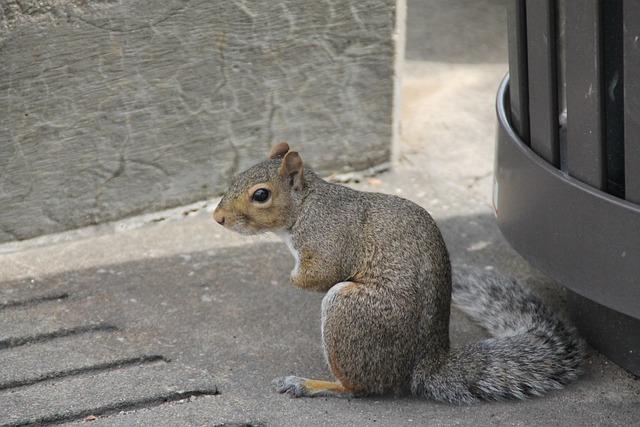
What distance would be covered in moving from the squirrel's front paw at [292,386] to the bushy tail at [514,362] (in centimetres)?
33

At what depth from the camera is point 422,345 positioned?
3.30m

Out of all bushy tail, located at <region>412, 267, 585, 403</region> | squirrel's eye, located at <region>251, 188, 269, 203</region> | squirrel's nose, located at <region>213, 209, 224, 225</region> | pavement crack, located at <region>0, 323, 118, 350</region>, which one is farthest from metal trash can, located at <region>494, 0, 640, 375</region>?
pavement crack, located at <region>0, 323, 118, 350</region>

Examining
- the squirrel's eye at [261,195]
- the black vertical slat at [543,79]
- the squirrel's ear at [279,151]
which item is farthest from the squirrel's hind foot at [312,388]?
the black vertical slat at [543,79]

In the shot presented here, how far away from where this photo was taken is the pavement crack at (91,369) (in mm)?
3416

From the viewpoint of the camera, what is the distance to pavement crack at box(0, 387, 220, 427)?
3211 millimetres

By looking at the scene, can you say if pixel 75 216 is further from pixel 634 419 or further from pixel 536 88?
pixel 634 419

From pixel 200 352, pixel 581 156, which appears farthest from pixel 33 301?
pixel 581 156

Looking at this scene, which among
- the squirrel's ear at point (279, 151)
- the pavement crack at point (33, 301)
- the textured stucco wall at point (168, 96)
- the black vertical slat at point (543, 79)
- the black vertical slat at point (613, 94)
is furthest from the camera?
the textured stucco wall at point (168, 96)

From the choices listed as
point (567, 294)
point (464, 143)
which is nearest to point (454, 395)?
point (567, 294)

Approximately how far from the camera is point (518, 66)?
3.38m

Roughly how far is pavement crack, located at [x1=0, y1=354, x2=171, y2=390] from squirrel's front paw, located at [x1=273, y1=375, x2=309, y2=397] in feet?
1.28

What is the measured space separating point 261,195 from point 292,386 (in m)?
0.57

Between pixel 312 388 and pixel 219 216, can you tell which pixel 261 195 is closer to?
pixel 219 216

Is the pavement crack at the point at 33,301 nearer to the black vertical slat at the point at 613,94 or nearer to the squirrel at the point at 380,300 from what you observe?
the squirrel at the point at 380,300
